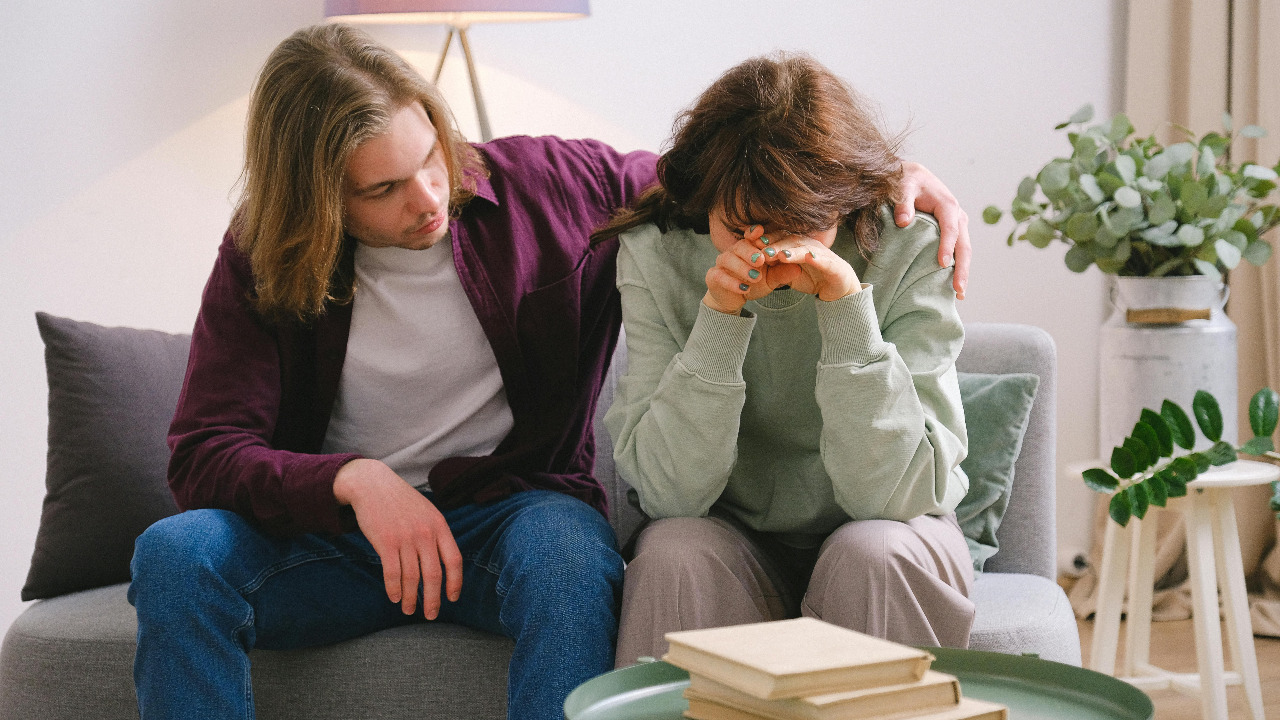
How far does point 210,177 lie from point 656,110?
935 millimetres

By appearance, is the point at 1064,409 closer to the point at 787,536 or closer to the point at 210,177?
the point at 787,536

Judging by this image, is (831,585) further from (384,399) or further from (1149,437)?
(384,399)

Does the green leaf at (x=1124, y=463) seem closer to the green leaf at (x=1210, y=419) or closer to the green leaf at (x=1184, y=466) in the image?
the green leaf at (x=1184, y=466)

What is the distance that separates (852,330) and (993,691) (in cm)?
48

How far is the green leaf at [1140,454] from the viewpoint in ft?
3.88

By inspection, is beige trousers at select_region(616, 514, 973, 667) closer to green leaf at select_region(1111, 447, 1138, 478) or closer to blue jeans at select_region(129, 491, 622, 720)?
blue jeans at select_region(129, 491, 622, 720)

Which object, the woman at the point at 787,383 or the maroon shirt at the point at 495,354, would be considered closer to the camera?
the woman at the point at 787,383

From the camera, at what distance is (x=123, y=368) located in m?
1.62

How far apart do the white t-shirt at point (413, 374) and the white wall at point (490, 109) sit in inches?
42.1

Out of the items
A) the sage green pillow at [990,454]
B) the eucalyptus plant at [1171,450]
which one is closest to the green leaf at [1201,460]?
the eucalyptus plant at [1171,450]

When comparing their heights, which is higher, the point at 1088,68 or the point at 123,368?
the point at 1088,68

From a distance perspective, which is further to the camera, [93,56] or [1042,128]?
[1042,128]

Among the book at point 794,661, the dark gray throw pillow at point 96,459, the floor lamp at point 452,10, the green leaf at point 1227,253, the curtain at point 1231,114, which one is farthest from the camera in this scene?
the curtain at point 1231,114

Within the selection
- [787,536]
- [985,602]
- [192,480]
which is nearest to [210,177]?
[192,480]
